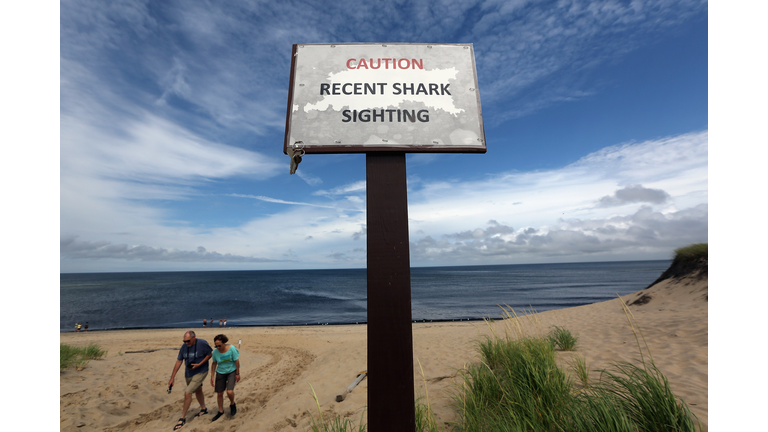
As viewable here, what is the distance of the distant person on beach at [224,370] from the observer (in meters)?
5.90

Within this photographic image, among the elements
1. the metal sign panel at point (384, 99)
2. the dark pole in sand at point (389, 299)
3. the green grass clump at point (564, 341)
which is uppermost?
the metal sign panel at point (384, 99)

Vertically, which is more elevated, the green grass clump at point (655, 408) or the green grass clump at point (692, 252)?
the green grass clump at point (692, 252)

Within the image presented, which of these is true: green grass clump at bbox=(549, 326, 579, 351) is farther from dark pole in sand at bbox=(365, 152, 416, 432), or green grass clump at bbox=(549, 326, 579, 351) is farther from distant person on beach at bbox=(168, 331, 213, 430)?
distant person on beach at bbox=(168, 331, 213, 430)

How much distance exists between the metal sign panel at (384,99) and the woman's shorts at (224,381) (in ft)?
18.9

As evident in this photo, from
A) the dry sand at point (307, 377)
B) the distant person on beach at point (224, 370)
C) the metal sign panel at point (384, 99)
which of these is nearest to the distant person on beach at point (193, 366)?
the distant person on beach at point (224, 370)

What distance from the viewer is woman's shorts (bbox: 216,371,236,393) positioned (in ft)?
19.4

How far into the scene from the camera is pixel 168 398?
7.07 metres

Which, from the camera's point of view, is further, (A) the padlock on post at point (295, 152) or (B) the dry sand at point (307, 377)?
(B) the dry sand at point (307, 377)

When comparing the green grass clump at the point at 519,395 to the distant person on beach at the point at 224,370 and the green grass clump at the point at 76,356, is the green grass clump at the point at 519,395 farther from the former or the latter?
the green grass clump at the point at 76,356

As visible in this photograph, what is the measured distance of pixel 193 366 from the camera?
19.2ft

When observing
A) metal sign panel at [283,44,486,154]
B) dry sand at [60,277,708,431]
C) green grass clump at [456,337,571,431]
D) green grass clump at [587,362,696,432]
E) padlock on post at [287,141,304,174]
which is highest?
metal sign panel at [283,44,486,154]

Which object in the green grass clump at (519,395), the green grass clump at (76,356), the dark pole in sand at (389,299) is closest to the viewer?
the dark pole in sand at (389,299)

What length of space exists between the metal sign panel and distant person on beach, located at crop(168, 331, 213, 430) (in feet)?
18.0

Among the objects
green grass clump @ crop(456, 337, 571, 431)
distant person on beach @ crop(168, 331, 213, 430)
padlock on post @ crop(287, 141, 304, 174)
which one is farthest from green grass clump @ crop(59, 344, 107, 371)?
green grass clump @ crop(456, 337, 571, 431)
